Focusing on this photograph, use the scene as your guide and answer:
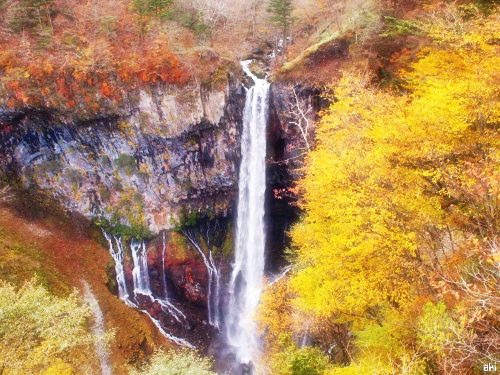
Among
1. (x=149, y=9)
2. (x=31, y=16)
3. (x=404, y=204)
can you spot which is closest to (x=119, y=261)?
(x=149, y=9)

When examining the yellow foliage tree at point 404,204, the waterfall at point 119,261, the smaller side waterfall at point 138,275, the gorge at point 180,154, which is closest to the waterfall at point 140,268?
the smaller side waterfall at point 138,275

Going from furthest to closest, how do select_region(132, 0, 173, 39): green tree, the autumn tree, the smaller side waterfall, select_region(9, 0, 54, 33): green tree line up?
select_region(132, 0, 173, 39): green tree
the smaller side waterfall
select_region(9, 0, 54, 33): green tree
the autumn tree

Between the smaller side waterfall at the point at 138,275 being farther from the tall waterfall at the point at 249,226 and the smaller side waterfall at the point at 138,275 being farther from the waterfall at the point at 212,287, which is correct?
the tall waterfall at the point at 249,226

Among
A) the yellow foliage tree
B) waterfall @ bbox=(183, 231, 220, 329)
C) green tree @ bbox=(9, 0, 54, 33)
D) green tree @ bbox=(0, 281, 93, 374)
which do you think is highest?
green tree @ bbox=(9, 0, 54, 33)

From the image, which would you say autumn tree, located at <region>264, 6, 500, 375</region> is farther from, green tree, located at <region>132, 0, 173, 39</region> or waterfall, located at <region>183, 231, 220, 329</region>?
green tree, located at <region>132, 0, 173, 39</region>

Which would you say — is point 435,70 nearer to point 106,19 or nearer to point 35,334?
point 35,334

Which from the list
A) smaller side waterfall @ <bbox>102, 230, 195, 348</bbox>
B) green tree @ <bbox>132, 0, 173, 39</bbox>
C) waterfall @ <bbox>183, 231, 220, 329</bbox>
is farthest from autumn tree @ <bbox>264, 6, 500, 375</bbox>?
green tree @ <bbox>132, 0, 173, 39</bbox>
